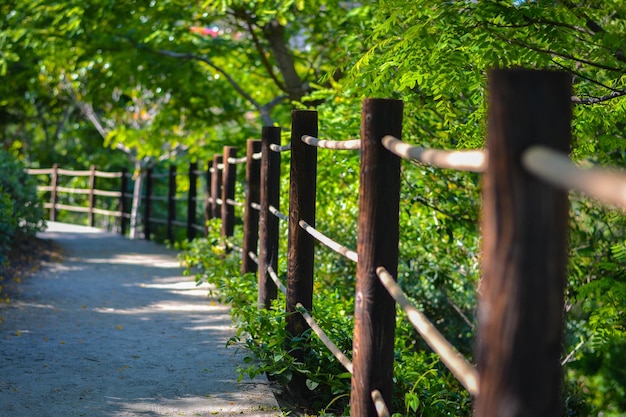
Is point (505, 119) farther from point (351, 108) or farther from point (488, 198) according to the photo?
point (351, 108)

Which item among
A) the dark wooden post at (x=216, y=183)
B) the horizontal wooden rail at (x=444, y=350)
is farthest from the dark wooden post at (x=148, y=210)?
the horizontal wooden rail at (x=444, y=350)

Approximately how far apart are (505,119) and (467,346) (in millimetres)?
7275

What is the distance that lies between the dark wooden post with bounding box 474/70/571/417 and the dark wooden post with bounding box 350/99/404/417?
1390 millimetres

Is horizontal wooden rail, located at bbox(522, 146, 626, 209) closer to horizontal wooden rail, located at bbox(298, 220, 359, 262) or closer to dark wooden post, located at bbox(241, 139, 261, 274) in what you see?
horizontal wooden rail, located at bbox(298, 220, 359, 262)

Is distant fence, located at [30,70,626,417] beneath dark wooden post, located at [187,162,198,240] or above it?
→ above

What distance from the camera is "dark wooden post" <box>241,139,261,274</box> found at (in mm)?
7223

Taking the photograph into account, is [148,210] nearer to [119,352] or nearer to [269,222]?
[269,222]

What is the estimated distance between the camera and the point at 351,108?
24.6 ft

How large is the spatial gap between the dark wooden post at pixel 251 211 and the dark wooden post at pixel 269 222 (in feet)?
4.23

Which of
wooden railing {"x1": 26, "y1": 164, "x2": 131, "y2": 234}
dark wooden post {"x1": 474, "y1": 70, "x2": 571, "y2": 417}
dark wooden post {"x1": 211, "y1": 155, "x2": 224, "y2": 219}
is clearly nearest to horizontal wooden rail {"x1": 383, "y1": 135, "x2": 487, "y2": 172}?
dark wooden post {"x1": 474, "y1": 70, "x2": 571, "y2": 417}

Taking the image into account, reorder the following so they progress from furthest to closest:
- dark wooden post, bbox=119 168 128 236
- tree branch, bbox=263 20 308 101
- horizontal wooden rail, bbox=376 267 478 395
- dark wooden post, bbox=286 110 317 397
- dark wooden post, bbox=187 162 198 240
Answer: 1. dark wooden post, bbox=119 168 128 236
2. dark wooden post, bbox=187 162 198 240
3. tree branch, bbox=263 20 308 101
4. dark wooden post, bbox=286 110 317 397
5. horizontal wooden rail, bbox=376 267 478 395

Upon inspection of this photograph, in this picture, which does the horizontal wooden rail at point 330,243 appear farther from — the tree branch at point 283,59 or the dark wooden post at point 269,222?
the tree branch at point 283,59

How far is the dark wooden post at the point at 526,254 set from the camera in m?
1.51

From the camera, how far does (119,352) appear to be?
5.37 m
